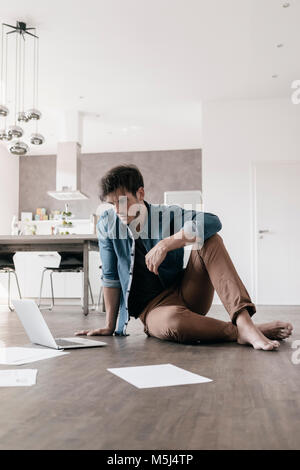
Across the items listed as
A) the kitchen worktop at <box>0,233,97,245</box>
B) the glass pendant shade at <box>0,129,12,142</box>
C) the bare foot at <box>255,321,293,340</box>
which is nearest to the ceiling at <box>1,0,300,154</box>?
the glass pendant shade at <box>0,129,12,142</box>

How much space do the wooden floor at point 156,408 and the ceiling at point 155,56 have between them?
11.8ft

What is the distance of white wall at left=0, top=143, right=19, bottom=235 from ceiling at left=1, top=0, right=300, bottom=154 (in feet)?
5.22

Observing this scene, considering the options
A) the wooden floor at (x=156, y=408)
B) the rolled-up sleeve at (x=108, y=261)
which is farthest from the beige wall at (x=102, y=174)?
the wooden floor at (x=156, y=408)

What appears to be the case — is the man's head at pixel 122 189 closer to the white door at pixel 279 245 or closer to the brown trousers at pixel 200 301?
the brown trousers at pixel 200 301

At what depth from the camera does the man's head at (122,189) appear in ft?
6.29

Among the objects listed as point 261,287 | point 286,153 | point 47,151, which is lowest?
point 261,287

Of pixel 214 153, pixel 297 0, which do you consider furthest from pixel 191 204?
pixel 297 0

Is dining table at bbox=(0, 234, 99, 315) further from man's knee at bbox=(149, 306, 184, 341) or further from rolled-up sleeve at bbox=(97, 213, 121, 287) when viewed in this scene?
man's knee at bbox=(149, 306, 184, 341)

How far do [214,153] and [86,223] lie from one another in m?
3.09

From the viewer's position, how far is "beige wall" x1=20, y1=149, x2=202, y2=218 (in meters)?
8.63

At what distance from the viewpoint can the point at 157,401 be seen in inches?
39.5

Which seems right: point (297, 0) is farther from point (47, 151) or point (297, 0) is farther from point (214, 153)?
point (47, 151)
